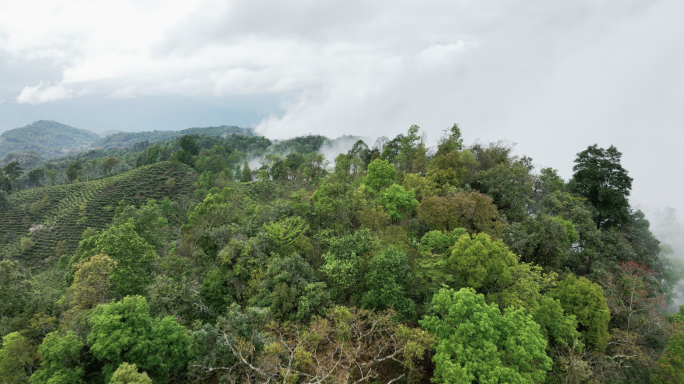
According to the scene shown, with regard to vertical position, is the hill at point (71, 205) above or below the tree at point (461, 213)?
below

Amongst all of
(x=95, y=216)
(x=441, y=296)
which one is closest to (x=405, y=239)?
(x=441, y=296)

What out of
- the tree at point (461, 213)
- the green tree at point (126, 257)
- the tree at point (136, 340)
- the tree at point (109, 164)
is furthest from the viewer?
the tree at point (109, 164)

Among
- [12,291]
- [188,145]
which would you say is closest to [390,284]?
[12,291]

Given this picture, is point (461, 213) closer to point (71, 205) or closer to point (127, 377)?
point (127, 377)

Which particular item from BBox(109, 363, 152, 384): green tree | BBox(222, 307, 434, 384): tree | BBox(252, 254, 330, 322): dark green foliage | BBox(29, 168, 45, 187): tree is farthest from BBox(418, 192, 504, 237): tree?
BBox(29, 168, 45, 187): tree

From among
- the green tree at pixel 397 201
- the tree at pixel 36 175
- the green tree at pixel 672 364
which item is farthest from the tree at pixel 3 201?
the green tree at pixel 672 364

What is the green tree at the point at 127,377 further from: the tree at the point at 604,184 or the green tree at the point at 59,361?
the tree at the point at 604,184

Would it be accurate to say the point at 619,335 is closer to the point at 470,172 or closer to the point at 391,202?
the point at 391,202
